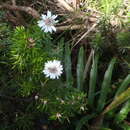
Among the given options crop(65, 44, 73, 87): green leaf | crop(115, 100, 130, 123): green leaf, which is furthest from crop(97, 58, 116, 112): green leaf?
crop(65, 44, 73, 87): green leaf

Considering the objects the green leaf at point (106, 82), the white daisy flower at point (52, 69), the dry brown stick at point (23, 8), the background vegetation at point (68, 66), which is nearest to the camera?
the white daisy flower at point (52, 69)

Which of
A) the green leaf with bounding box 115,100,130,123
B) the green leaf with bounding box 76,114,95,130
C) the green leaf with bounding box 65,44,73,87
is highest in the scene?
the green leaf with bounding box 65,44,73,87

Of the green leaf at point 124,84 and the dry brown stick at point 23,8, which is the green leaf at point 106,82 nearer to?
the green leaf at point 124,84

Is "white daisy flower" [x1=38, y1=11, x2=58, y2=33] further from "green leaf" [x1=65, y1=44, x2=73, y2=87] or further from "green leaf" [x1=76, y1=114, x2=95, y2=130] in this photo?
"green leaf" [x1=76, y1=114, x2=95, y2=130]

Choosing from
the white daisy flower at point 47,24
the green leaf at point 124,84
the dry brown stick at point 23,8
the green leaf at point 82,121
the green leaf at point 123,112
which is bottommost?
the green leaf at point 82,121

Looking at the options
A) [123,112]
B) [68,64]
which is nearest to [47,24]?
[68,64]

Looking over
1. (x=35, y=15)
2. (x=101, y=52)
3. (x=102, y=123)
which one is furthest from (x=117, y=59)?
(x=35, y=15)

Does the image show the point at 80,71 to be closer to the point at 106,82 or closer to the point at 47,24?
the point at 106,82

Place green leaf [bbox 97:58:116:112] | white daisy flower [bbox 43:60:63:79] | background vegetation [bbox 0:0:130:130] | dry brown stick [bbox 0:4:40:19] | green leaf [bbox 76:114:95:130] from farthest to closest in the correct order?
dry brown stick [bbox 0:4:40:19], green leaf [bbox 97:58:116:112], green leaf [bbox 76:114:95:130], background vegetation [bbox 0:0:130:130], white daisy flower [bbox 43:60:63:79]

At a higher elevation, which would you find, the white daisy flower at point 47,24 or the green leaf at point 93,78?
the white daisy flower at point 47,24

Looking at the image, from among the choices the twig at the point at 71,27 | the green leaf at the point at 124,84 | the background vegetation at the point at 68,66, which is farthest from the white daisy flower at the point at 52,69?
the twig at the point at 71,27

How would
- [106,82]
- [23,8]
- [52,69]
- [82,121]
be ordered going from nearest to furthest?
[52,69], [82,121], [106,82], [23,8]

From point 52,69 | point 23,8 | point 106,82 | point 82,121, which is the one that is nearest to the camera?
point 52,69

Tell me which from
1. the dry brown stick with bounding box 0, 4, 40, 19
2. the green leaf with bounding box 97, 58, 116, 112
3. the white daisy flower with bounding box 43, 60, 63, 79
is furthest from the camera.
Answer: the dry brown stick with bounding box 0, 4, 40, 19
